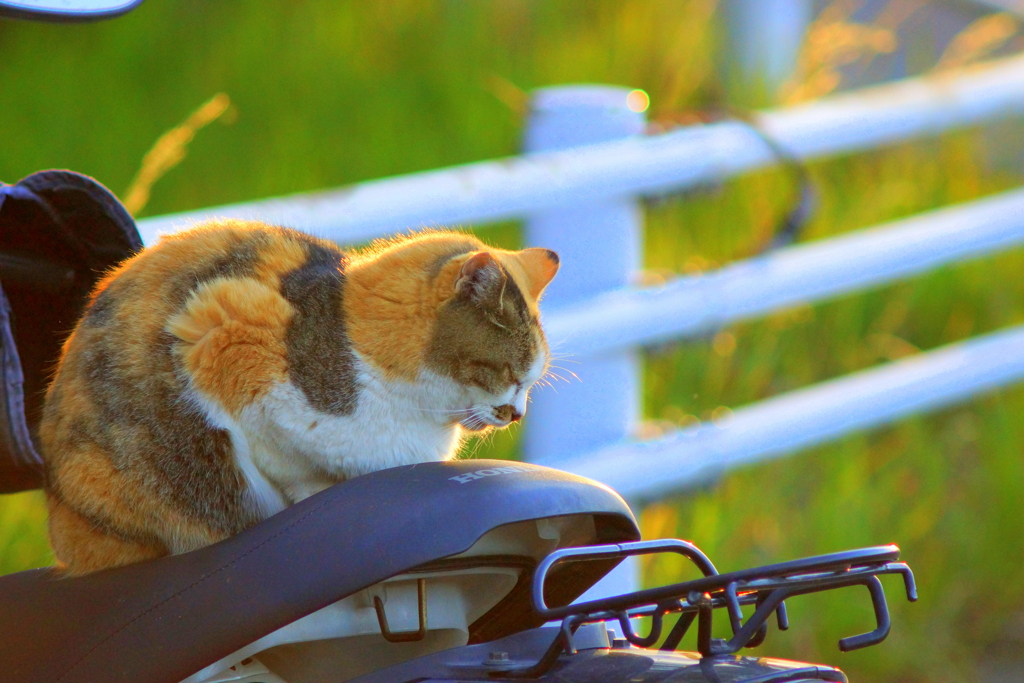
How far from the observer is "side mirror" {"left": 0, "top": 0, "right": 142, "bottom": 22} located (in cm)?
117

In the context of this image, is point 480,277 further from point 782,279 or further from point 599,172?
point 782,279

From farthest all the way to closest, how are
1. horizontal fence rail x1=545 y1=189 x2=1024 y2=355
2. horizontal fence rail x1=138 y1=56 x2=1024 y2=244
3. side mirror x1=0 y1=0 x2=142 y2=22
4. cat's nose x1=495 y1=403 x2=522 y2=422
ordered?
horizontal fence rail x1=545 y1=189 x2=1024 y2=355
horizontal fence rail x1=138 y1=56 x2=1024 y2=244
cat's nose x1=495 y1=403 x2=522 y2=422
side mirror x1=0 y1=0 x2=142 y2=22


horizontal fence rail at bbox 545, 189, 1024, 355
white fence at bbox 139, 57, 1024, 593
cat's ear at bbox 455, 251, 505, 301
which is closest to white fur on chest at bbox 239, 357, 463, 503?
cat's ear at bbox 455, 251, 505, 301

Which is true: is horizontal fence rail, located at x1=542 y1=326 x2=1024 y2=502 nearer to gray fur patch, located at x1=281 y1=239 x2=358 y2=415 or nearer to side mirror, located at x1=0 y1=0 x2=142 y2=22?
gray fur patch, located at x1=281 y1=239 x2=358 y2=415

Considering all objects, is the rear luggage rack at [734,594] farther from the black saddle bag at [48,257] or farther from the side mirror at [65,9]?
the side mirror at [65,9]

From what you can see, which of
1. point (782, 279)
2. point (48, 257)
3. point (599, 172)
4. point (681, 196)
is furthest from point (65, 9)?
point (782, 279)

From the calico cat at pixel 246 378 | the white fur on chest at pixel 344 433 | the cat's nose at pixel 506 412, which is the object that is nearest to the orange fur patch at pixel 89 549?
the calico cat at pixel 246 378

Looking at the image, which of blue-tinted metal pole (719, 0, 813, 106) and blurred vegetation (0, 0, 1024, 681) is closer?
blurred vegetation (0, 0, 1024, 681)

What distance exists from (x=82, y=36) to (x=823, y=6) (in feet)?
12.3

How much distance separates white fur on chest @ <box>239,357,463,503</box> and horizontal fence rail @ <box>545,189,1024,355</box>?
0.74 meters

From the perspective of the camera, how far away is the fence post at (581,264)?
238 cm

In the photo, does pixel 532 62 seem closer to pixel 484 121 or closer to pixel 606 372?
pixel 484 121

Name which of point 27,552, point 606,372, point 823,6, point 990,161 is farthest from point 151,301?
point 823,6

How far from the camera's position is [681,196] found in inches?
101
